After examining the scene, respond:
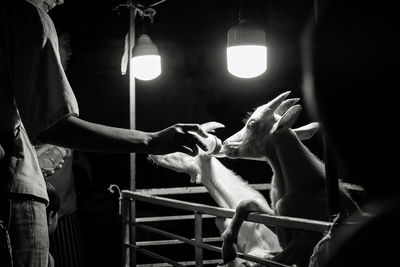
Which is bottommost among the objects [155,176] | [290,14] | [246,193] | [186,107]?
[155,176]

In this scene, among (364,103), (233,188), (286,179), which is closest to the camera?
(364,103)

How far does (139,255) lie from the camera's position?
6.50 metres

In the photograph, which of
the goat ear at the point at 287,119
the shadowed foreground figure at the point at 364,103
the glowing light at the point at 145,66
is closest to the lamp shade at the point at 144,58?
the glowing light at the point at 145,66

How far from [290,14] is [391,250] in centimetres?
747

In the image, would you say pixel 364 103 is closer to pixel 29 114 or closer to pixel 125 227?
pixel 29 114

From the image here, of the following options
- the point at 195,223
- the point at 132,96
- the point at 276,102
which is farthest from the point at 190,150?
the point at 132,96

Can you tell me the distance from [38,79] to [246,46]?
84.7 inches

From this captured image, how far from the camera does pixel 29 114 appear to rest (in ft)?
3.63

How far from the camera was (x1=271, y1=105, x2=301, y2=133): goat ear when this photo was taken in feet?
9.67

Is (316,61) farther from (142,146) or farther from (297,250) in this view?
(297,250)

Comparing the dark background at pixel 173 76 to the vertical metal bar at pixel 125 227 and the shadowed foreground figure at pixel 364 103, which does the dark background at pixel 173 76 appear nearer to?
the vertical metal bar at pixel 125 227

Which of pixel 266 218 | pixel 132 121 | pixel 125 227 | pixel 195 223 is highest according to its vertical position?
pixel 132 121

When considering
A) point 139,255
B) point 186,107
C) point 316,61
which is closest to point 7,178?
point 316,61

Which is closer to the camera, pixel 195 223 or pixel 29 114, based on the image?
pixel 29 114
